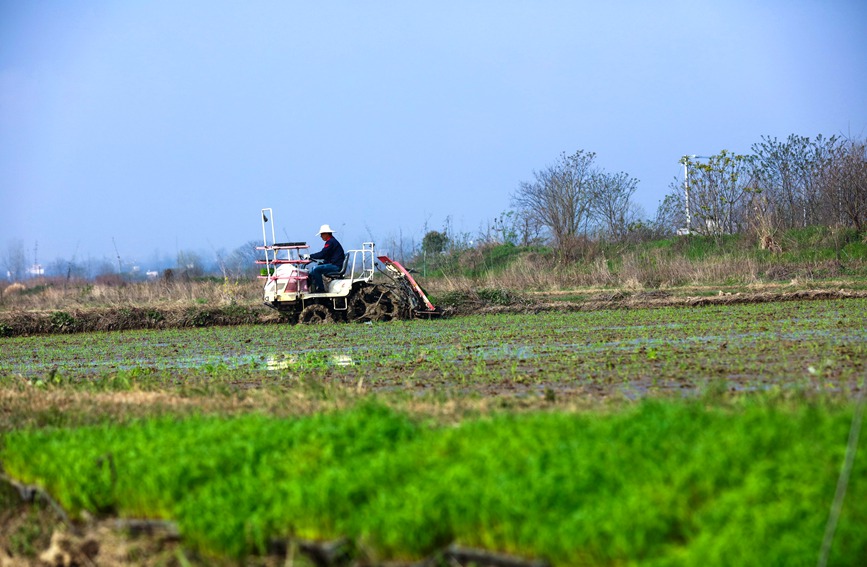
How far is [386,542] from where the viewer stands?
4.91 metres

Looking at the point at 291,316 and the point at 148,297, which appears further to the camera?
the point at 148,297

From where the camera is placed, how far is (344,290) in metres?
23.0

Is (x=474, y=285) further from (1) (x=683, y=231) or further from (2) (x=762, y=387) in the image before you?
(2) (x=762, y=387)

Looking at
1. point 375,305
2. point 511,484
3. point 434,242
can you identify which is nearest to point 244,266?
point 434,242

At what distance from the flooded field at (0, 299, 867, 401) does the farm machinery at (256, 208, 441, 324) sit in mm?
857

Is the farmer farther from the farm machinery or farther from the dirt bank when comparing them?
the dirt bank

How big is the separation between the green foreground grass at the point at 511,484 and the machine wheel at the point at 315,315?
635 inches

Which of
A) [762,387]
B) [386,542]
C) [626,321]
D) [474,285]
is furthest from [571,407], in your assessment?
[474,285]

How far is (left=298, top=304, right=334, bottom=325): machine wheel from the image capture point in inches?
918

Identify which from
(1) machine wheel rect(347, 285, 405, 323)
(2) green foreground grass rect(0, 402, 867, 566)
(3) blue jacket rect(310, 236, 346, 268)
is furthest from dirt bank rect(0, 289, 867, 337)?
(2) green foreground grass rect(0, 402, 867, 566)

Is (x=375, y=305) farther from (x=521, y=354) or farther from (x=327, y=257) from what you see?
(x=521, y=354)

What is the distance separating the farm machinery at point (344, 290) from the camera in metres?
22.9

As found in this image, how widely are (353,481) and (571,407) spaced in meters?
2.90

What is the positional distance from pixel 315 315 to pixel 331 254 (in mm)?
1760
